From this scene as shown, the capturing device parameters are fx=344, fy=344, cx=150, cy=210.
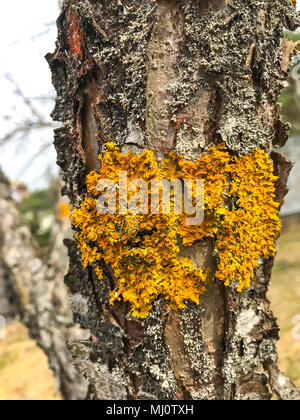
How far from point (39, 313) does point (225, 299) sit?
191 centimetres

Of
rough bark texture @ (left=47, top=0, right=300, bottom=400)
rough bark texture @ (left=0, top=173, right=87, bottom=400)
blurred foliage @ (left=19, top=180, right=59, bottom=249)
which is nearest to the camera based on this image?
rough bark texture @ (left=47, top=0, right=300, bottom=400)

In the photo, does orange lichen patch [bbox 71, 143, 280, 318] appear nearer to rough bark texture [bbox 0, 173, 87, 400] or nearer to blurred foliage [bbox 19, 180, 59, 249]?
rough bark texture [bbox 0, 173, 87, 400]

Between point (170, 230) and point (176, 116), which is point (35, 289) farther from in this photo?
point (176, 116)

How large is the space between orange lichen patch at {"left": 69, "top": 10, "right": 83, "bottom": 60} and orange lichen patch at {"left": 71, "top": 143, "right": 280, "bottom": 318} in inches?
11.1

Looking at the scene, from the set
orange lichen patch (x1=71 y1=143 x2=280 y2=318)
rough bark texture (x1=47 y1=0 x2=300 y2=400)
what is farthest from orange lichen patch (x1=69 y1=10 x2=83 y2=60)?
orange lichen patch (x1=71 y1=143 x2=280 y2=318)

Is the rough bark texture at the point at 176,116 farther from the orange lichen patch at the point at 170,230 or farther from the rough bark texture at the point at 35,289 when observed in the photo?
the rough bark texture at the point at 35,289

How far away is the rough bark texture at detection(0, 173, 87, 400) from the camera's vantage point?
Result: 7.85ft

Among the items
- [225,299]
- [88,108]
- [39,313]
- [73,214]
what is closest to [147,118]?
[88,108]

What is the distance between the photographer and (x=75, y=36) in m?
0.93

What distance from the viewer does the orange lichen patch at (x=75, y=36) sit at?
92 centimetres

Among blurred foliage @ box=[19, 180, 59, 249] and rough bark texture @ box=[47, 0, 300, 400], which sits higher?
blurred foliage @ box=[19, 180, 59, 249]

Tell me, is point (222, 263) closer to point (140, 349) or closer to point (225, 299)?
point (225, 299)

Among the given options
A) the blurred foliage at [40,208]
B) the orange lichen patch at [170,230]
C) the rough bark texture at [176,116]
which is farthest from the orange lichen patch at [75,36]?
the blurred foliage at [40,208]

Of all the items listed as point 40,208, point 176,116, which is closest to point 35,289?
point 176,116
